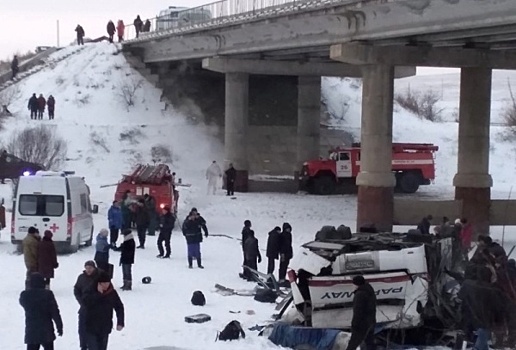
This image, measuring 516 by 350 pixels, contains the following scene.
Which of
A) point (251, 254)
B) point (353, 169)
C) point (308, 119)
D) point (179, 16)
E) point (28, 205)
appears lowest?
point (251, 254)

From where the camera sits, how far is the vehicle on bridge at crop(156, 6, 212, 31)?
164 ft

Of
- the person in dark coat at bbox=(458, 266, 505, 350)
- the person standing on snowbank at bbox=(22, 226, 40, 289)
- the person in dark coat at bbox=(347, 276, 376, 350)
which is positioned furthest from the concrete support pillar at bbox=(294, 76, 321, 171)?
the person in dark coat at bbox=(347, 276, 376, 350)

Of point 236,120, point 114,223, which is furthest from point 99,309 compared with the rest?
point 236,120

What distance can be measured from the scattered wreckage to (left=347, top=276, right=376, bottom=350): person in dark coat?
1291 millimetres

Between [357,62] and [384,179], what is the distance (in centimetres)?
384

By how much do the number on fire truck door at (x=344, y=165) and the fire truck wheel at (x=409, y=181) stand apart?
2.41 m

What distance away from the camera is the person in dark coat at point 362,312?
12.8m

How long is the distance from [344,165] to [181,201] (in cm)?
766

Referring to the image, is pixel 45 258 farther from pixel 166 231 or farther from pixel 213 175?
pixel 213 175

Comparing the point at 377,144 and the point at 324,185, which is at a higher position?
the point at 377,144

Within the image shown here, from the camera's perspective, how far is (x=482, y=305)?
13.6 meters

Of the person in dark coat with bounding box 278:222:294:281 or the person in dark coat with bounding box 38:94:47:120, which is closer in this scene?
the person in dark coat with bounding box 278:222:294:281

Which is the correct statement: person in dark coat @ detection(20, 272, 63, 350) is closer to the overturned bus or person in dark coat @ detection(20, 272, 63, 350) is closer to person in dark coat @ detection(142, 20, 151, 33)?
the overturned bus

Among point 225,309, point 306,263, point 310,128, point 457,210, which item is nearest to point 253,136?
point 310,128
